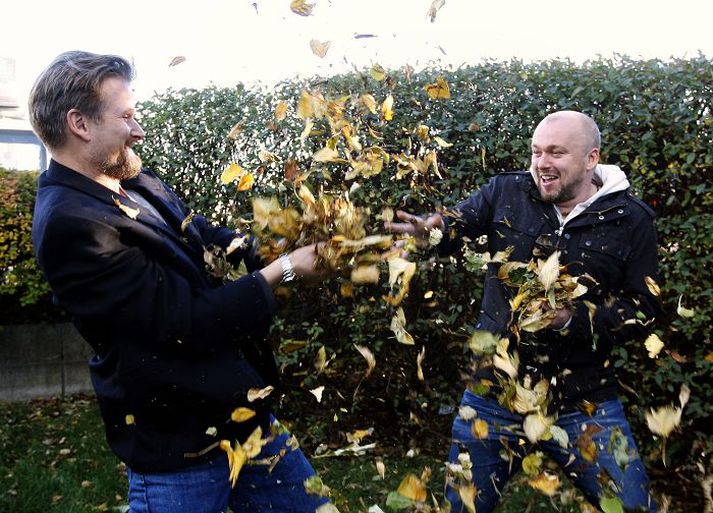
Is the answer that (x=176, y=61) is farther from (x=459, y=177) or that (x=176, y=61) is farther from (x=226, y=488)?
(x=459, y=177)

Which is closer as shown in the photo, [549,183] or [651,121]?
[549,183]

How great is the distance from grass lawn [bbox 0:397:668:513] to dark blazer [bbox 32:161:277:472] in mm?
1917

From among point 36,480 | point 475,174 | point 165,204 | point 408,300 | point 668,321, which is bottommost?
point 36,480

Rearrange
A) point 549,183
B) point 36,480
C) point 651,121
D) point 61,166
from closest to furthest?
point 61,166 < point 549,183 < point 651,121 < point 36,480

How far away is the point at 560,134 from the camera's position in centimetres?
280

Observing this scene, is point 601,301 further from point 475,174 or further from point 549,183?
point 475,174

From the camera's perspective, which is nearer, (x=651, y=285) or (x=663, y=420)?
(x=663, y=420)

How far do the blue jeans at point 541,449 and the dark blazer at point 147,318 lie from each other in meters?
0.96

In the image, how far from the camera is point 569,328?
2527mm

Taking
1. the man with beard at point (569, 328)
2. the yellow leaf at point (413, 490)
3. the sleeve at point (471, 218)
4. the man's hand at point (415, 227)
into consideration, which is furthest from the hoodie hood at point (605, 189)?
the yellow leaf at point (413, 490)

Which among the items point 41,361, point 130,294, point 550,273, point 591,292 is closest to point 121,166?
point 130,294

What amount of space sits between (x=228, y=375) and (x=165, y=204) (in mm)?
609

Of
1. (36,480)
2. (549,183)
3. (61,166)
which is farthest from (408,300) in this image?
(61,166)

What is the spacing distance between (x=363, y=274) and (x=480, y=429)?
83 cm
